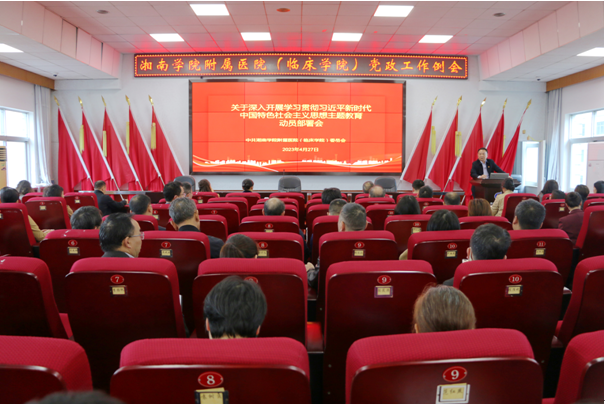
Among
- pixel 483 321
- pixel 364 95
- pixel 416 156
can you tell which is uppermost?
pixel 364 95

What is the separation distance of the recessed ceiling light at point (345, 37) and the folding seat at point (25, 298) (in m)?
7.24

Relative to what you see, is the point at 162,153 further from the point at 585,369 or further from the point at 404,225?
the point at 585,369

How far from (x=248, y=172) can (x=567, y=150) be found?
23.7ft

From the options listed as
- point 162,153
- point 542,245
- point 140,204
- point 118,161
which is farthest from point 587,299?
point 118,161

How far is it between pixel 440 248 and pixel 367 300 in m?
0.92

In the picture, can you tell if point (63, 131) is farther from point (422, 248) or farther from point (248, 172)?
point (422, 248)

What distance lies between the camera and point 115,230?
2186 mm

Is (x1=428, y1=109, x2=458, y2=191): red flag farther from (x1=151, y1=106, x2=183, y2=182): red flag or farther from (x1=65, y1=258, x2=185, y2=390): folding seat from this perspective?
(x1=65, y1=258, x2=185, y2=390): folding seat

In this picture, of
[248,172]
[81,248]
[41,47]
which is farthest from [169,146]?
[81,248]

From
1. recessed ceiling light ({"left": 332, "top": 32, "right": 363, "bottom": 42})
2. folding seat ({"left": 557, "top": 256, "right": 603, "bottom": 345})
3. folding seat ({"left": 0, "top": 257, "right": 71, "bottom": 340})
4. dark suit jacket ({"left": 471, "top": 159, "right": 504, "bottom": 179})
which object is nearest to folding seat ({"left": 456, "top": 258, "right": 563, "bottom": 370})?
folding seat ({"left": 557, "top": 256, "right": 603, "bottom": 345})

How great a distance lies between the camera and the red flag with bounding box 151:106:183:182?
356 inches

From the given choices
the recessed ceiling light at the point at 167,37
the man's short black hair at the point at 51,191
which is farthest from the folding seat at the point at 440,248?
the recessed ceiling light at the point at 167,37

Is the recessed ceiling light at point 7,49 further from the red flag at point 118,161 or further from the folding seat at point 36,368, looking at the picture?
the folding seat at point 36,368

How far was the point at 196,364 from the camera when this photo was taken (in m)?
0.79
